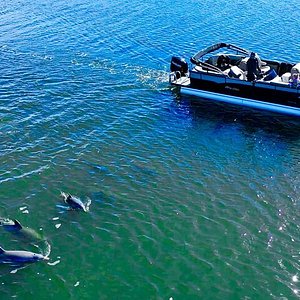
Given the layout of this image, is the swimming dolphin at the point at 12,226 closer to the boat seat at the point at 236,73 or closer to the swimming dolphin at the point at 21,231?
the swimming dolphin at the point at 21,231

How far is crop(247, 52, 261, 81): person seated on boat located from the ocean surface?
2.39 m

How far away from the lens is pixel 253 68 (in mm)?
30484

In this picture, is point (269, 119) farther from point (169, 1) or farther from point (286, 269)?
point (169, 1)

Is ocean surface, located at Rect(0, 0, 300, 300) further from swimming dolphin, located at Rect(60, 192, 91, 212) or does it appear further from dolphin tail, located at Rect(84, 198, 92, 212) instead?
swimming dolphin, located at Rect(60, 192, 91, 212)

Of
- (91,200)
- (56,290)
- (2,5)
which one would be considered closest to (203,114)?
(91,200)

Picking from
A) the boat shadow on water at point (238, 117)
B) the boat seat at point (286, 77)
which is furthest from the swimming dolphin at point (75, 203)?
the boat seat at point (286, 77)

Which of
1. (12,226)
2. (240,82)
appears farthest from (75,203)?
(240,82)

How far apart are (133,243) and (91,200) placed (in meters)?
3.59

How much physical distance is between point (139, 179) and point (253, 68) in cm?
1290

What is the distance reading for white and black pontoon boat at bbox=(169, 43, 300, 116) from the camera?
2966 cm

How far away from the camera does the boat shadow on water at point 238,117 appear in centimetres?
2800

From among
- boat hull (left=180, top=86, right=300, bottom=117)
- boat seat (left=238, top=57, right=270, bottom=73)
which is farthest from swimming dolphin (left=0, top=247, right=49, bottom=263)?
boat seat (left=238, top=57, right=270, bottom=73)

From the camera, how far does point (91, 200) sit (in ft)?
69.5

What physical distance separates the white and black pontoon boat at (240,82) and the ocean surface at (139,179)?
2.75ft
